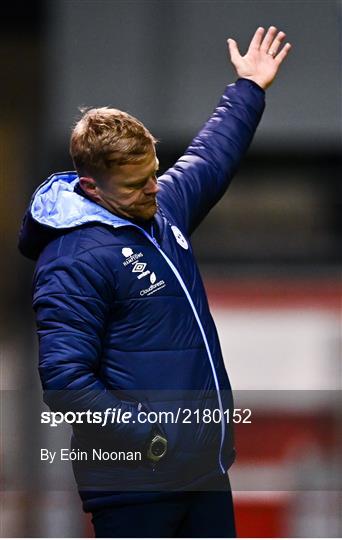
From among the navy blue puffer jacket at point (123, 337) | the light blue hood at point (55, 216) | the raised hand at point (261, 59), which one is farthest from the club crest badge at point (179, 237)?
the raised hand at point (261, 59)

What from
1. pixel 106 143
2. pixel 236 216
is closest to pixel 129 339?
pixel 106 143

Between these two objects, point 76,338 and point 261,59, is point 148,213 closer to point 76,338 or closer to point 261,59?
point 76,338

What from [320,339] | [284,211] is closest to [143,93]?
[284,211]

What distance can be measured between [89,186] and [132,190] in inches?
3.6

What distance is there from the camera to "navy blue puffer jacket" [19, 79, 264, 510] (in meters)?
1.92

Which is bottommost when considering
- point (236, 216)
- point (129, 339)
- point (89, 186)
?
point (236, 216)

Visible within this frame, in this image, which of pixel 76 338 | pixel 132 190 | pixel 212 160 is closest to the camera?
pixel 76 338

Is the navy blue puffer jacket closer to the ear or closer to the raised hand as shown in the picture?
the ear

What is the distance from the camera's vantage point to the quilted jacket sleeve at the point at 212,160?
2268 millimetres

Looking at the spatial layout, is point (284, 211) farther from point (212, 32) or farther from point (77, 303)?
point (77, 303)

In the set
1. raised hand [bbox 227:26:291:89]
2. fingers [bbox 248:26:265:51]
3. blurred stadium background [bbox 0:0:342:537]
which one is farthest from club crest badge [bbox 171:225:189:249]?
blurred stadium background [bbox 0:0:342:537]

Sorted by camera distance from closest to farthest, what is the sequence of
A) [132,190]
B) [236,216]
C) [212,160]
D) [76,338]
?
[76,338], [132,190], [212,160], [236,216]

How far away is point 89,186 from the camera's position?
2.04 m

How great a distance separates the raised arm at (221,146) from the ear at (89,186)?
0.73ft
